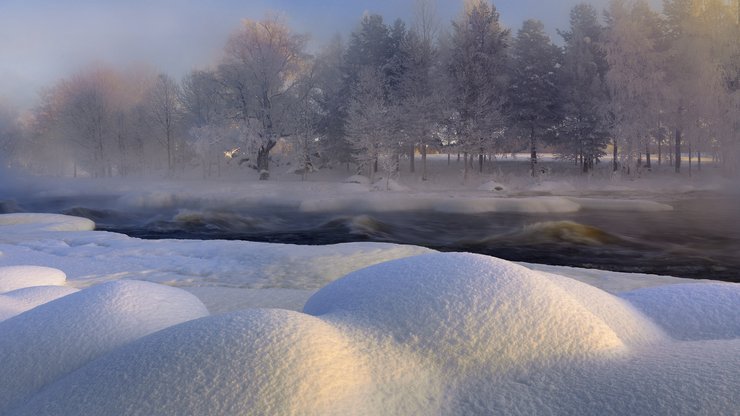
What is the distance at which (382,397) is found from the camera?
2.65 meters

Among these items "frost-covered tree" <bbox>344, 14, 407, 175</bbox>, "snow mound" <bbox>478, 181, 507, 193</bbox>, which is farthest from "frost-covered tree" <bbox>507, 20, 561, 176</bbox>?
"frost-covered tree" <bbox>344, 14, 407, 175</bbox>

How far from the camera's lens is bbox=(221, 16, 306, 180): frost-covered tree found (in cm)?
3347

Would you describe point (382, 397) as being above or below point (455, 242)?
above

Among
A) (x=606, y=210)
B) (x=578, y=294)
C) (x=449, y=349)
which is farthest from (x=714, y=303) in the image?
(x=606, y=210)

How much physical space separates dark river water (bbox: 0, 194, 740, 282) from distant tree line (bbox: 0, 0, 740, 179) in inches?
373

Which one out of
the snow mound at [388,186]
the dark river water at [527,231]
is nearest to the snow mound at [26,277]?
the dark river water at [527,231]

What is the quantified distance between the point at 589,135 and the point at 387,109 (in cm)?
1339

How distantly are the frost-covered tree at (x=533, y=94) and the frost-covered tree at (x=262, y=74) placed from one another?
592 inches

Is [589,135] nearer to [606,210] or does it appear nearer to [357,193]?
[606,210]

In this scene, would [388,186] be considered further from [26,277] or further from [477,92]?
[26,277]

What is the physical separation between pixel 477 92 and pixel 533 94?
20.8 feet

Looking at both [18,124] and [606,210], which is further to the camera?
[18,124]

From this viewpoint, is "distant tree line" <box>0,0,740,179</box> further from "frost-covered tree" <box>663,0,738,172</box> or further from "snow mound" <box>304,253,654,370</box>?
"snow mound" <box>304,253,654,370</box>

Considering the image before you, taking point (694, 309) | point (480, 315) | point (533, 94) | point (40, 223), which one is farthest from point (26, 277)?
point (533, 94)
